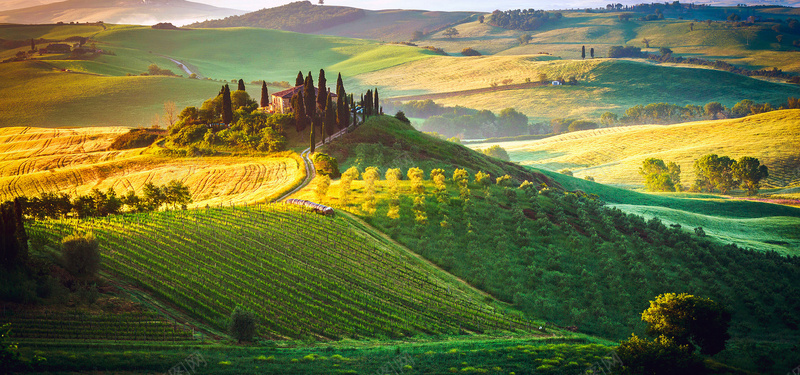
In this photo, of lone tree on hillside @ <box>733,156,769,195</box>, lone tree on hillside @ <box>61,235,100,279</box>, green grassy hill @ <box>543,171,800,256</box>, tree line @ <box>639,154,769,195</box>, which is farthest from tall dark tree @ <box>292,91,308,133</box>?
lone tree on hillside @ <box>733,156,769,195</box>

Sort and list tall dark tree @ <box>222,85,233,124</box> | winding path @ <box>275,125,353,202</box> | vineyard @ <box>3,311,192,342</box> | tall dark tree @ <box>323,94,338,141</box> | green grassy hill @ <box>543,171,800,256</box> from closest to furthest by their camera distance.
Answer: vineyard @ <box>3,311,192,342</box> < winding path @ <box>275,125,353,202</box> < green grassy hill @ <box>543,171,800,256</box> < tall dark tree @ <box>323,94,338,141</box> < tall dark tree @ <box>222,85,233,124</box>

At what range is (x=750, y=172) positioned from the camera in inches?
4697

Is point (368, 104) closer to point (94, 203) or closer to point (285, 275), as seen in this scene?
point (94, 203)

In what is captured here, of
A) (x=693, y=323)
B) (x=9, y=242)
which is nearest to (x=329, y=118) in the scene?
(x=9, y=242)

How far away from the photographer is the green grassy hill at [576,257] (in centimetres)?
5075

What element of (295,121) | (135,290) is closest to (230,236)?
(135,290)

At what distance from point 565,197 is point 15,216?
238 ft

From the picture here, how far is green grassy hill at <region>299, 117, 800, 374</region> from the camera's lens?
50750 mm

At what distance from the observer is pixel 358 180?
7262 cm

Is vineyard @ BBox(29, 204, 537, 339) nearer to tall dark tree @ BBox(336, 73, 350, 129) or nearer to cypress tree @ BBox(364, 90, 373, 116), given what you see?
tall dark tree @ BBox(336, 73, 350, 129)

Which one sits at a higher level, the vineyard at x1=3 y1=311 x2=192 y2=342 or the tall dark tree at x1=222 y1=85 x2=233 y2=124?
the tall dark tree at x1=222 y1=85 x2=233 y2=124

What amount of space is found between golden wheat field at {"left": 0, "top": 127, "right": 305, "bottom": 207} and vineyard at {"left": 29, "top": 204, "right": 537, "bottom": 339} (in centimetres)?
1557

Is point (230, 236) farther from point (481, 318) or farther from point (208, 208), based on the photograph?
point (481, 318)

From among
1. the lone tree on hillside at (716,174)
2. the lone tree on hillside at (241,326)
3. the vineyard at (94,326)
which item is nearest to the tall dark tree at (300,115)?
the vineyard at (94,326)
